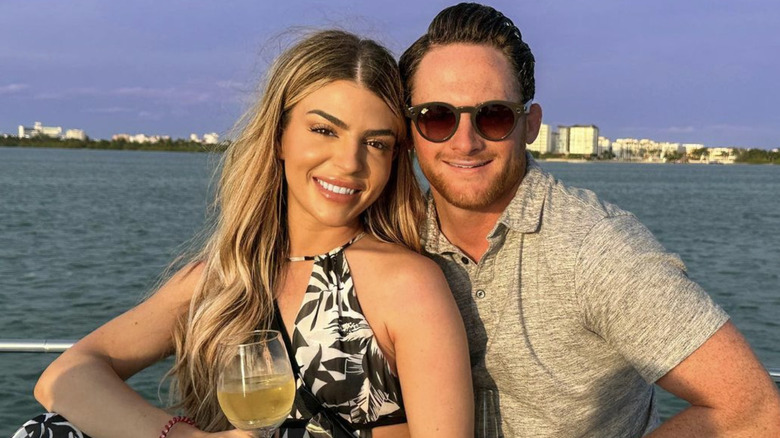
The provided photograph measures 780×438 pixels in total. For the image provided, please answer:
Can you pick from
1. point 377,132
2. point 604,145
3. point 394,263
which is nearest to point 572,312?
point 394,263

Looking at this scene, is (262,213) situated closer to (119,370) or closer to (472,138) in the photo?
(119,370)

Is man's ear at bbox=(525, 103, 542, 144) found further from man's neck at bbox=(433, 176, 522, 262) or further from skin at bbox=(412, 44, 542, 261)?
man's neck at bbox=(433, 176, 522, 262)

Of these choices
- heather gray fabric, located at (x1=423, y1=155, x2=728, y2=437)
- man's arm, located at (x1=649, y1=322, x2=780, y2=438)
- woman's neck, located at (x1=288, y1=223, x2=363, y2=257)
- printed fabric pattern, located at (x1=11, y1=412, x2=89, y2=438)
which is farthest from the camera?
woman's neck, located at (x1=288, y1=223, x2=363, y2=257)

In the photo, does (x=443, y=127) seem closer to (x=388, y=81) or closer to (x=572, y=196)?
(x=388, y=81)

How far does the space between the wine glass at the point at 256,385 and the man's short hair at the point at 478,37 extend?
1255 mm

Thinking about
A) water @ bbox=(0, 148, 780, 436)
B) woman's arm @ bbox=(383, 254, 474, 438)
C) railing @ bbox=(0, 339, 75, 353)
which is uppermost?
woman's arm @ bbox=(383, 254, 474, 438)

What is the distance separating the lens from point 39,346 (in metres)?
3.46

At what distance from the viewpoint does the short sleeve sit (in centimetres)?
230

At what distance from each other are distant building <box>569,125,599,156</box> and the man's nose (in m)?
143

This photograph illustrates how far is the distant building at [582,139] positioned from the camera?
14150 cm

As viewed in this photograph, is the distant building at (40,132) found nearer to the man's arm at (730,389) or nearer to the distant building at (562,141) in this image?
the distant building at (562,141)

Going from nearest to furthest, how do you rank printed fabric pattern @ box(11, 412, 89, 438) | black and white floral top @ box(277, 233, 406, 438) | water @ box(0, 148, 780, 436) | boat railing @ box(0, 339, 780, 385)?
printed fabric pattern @ box(11, 412, 89, 438) < black and white floral top @ box(277, 233, 406, 438) < boat railing @ box(0, 339, 780, 385) < water @ box(0, 148, 780, 436)

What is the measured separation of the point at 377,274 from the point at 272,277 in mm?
492

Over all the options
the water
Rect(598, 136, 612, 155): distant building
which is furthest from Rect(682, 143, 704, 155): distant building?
the water
